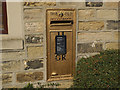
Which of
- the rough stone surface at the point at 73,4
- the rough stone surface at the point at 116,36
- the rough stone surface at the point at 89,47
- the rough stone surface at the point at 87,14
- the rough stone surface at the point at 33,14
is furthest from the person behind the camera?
the rough stone surface at the point at 116,36

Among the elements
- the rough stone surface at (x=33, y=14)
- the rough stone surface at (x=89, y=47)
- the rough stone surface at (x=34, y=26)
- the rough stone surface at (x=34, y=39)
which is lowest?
the rough stone surface at (x=89, y=47)

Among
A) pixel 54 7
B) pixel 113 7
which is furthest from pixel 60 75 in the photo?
pixel 113 7

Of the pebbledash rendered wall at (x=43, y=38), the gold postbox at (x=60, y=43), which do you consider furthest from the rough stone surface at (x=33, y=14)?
the gold postbox at (x=60, y=43)

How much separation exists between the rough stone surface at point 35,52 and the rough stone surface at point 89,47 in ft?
2.84

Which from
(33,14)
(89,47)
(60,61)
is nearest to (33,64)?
(60,61)

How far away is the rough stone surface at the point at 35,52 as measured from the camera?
10.8 feet

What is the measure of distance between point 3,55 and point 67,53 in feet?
4.57

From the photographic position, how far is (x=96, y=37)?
3500 mm

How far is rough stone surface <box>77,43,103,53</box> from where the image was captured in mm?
3468

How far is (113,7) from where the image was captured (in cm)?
347

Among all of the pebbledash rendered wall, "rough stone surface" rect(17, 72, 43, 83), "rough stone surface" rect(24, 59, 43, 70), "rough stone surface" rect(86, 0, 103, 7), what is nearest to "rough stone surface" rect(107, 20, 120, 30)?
the pebbledash rendered wall

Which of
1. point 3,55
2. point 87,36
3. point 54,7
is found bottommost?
point 3,55

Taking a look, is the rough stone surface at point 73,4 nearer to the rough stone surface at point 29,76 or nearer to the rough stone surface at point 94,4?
the rough stone surface at point 94,4

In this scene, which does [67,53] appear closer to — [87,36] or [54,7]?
[87,36]
